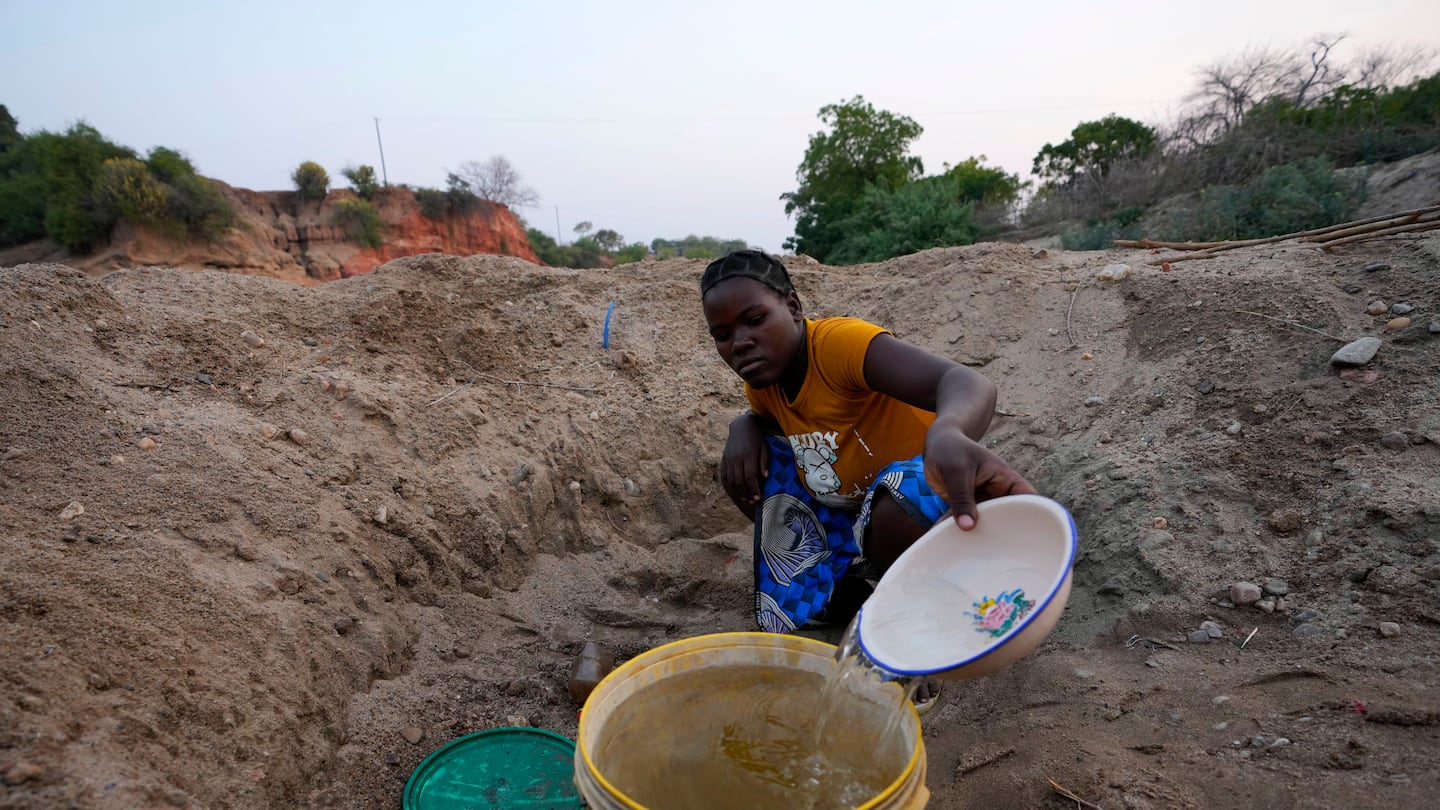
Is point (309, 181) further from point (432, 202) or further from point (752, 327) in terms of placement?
point (752, 327)

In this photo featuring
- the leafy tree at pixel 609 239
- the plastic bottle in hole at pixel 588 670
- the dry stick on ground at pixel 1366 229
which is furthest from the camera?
the leafy tree at pixel 609 239

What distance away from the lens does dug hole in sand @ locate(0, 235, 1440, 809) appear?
1.37 metres

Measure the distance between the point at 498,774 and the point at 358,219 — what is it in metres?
21.5

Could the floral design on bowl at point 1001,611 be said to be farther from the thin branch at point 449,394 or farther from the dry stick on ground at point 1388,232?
the dry stick on ground at point 1388,232

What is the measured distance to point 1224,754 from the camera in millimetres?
1294

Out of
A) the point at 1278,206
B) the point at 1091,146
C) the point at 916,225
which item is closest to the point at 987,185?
the point at 1091,146

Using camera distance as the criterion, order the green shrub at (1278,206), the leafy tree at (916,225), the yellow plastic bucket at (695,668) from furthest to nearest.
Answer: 1. the leafy tree at (916,225)
2. the green shrub at (1278,206)
3. the yellow plastic bucket at (695,668)

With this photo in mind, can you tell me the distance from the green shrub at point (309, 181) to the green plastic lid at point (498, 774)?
22.4 meters

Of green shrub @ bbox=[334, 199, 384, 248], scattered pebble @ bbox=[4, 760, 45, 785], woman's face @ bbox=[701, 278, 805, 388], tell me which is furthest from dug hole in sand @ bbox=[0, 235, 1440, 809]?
green shrub @ bbox=[334, 199, 384, 248]

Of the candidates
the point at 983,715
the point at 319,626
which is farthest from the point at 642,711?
the point at 319,626

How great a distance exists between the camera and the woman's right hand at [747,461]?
87.3 inches

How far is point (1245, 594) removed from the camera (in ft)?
5.61

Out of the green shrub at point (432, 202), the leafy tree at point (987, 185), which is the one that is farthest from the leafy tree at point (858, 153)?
the green shrub at point (432, 202)

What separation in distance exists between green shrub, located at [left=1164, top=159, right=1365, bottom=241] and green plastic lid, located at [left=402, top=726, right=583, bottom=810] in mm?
6622
